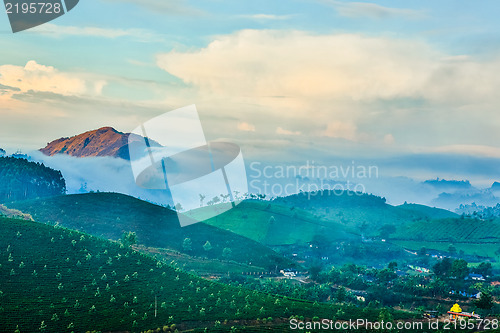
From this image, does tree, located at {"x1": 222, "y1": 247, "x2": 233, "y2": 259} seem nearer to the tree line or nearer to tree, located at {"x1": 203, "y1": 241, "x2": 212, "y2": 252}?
tree, located at {"x1": 203, "y1": 241, "x2": 212, "y2": 252}

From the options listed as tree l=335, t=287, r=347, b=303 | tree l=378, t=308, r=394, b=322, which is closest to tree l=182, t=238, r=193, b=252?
tree l=335, t=287, r=347, b=303

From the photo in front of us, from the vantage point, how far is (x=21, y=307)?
64375 mm

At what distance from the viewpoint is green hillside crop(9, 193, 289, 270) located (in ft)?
402

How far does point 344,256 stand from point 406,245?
3915 cm

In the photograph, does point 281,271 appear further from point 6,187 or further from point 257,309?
point 6,187

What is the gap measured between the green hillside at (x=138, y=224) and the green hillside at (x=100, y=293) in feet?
107

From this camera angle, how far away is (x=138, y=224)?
130 meters

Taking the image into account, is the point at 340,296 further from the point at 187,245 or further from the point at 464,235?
the point at 464,235

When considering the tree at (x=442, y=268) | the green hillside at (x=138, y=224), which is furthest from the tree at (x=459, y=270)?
the green hillside at (x=138, y=224)

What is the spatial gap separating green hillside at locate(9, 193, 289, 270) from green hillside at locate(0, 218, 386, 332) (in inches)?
1289

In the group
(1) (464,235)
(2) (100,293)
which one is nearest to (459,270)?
(2) (100,293)

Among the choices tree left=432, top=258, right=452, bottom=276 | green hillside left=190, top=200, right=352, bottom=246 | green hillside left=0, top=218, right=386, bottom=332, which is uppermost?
green hillside left=0, top=218, right=386, bottom=332

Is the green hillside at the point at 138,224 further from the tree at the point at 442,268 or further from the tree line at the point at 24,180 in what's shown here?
the tree at the point at 442,268

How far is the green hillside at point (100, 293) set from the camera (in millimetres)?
64750
